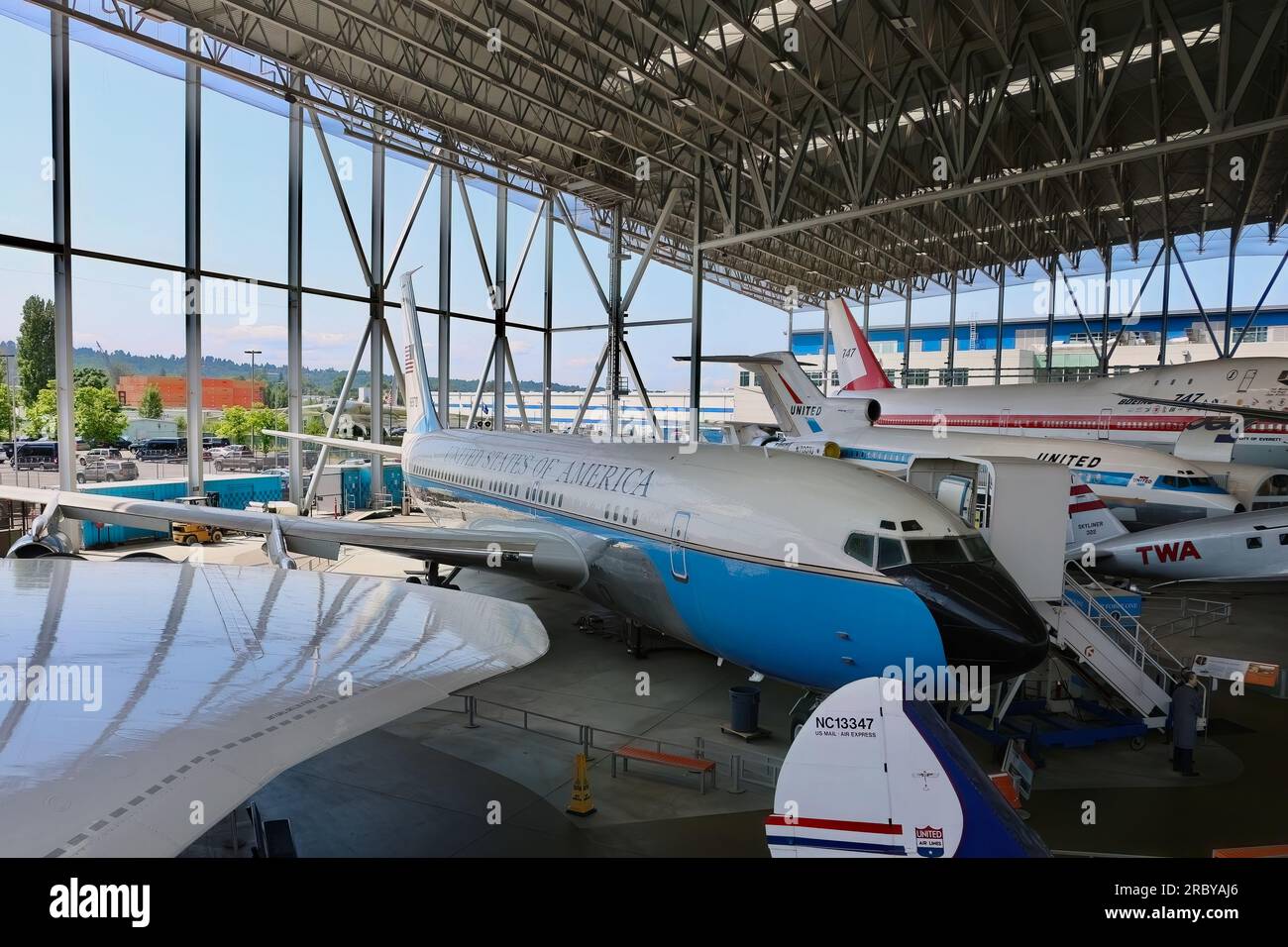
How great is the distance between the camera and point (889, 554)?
8852 millimetres

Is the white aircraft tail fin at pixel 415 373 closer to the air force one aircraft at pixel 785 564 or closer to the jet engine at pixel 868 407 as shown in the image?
the air force one aircraft at pixel 785 564

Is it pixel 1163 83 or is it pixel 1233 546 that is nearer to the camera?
pixel 1233 546

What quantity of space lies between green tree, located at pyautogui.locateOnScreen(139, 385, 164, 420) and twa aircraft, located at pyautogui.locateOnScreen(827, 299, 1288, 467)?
25.1 m

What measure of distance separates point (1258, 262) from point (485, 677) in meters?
49.6

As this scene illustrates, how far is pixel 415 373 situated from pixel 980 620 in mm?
20065

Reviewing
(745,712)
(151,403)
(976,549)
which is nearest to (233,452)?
(151,403)

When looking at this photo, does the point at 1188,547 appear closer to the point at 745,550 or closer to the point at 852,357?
the point at 745,550

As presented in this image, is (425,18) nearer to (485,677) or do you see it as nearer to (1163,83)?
(485,677)

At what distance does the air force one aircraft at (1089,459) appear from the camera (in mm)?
20469

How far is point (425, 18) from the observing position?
21.3 m

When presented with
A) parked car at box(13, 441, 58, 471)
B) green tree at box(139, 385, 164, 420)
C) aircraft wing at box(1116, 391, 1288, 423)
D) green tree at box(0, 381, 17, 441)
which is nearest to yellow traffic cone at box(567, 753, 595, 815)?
aircraft wing at box(1116, 391, 1288, 423)

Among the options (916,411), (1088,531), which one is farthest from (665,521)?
(916,411)

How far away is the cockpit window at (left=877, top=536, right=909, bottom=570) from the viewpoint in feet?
28.8

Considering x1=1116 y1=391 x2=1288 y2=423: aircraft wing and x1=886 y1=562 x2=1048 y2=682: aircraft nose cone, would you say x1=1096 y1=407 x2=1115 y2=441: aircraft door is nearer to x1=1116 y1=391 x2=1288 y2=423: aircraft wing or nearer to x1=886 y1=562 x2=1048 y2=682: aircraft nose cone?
x1=1116 y1=391 x2=1288 y2=423: aircraft wing
